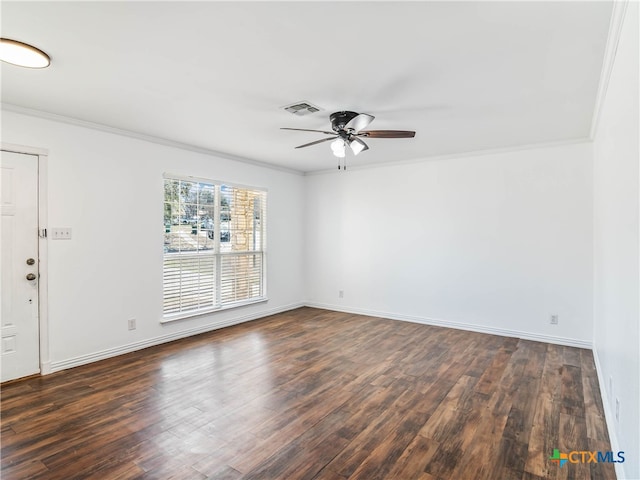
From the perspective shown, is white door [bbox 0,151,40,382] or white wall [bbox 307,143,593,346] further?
white wall [bbox 307,143,593,346]

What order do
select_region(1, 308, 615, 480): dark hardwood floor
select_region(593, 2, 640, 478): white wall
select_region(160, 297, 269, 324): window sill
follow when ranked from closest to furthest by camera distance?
select_region(593, 2, 640, 478): white wall < select_region(1, 308, 615, 480): dark hardwood floor < select_region(160, 297, 269, 324): window sill

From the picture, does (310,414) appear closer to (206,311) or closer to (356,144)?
(356,144)

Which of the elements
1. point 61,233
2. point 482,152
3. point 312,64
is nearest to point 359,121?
point 312,64

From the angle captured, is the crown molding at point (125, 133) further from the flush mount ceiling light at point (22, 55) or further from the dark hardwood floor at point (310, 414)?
the dark hardwood floor at point (310, 414)

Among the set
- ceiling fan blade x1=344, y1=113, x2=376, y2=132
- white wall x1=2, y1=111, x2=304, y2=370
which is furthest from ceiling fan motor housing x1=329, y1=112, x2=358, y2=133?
white wall x1=2, y1=111, x2=304, y2=370

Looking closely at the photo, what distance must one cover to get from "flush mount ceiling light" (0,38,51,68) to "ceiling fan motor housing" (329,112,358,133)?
7.28 feet

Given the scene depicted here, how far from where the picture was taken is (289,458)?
2.12 metres

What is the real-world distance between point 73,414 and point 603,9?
171 inches

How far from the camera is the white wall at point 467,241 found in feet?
14.2

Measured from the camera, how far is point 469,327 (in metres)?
5.02

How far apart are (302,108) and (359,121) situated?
58cm

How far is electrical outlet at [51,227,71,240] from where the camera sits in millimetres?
3490

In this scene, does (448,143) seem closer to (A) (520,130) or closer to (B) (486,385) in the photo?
(A) (520,130)

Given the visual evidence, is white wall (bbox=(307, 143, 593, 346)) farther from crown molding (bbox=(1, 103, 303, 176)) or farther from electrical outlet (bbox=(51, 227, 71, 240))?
electrical outlet (bbox=(51, 227, 71, 240))
